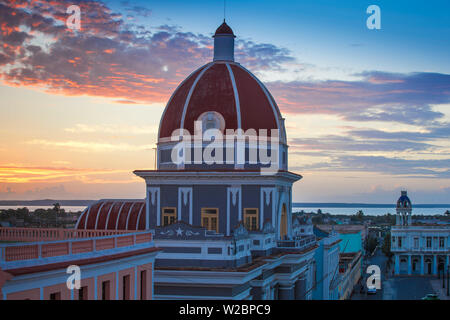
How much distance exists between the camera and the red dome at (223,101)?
36688 mm

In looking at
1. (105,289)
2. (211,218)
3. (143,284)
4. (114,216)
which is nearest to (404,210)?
Result: (114,216)

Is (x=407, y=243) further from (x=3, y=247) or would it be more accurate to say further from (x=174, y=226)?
(x=3, y=247)

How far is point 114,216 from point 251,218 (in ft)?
31.8

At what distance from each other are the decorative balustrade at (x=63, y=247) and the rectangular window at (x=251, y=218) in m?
14.3

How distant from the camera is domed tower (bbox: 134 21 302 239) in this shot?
36.0 m

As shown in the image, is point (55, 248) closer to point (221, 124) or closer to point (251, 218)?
point (221, 124)

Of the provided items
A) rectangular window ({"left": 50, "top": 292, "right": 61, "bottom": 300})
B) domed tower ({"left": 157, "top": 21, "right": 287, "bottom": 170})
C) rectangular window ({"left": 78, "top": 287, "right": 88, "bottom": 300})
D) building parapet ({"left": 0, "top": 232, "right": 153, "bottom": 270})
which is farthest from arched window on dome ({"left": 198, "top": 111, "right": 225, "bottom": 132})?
rectangular window ({"left": 50, "top": 292, "right": 61, "bottom": 300})

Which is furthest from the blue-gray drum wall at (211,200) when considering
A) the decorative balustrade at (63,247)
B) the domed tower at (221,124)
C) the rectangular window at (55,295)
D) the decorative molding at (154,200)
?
the rectangular window at (55,295)

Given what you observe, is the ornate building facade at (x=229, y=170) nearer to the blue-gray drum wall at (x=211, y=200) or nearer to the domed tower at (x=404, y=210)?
the blue-gray drum wall at (x=211, y=200)

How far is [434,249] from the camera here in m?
96.8

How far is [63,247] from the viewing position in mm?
16938

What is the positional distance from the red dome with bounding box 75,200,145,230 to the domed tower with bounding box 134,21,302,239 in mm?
4054
